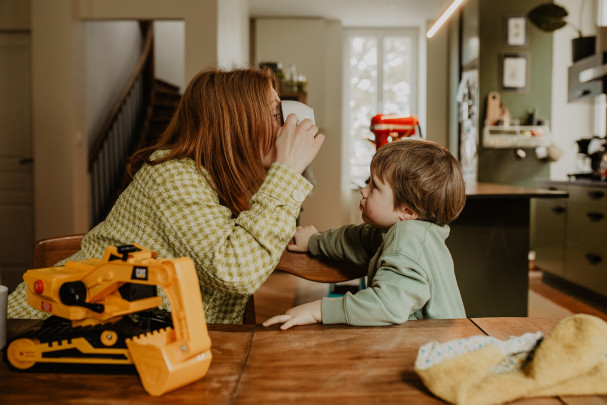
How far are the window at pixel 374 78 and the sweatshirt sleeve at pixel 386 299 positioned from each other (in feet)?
21.5

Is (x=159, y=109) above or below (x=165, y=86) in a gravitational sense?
below

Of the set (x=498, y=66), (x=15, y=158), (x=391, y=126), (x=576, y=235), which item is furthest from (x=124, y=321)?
(x=498, y=66)

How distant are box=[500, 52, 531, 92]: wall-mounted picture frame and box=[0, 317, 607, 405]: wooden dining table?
4820 mm

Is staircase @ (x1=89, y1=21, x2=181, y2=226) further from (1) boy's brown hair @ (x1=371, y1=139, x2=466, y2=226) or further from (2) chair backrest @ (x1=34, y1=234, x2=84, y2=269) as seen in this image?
(1) boy's brown hair @ (x1=371, y1=139, x2=466, y2=226)

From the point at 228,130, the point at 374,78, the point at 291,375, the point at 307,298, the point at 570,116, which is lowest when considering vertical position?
the point at 307,298

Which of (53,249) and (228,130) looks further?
(53,249)

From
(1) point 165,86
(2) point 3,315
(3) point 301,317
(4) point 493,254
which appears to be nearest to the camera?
(2) point 3,315

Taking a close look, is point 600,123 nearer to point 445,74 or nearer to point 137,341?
point 445,74

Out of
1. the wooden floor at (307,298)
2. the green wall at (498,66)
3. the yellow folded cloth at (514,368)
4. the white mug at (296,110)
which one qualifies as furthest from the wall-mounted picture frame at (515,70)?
the yellow folded cloth at (514,368)

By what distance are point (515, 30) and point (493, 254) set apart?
10.5 ft

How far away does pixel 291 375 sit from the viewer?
2.13 feet

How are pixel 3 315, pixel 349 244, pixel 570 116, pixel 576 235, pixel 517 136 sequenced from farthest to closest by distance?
pixel 570 116
pixel 517 136
pixel 576 235
pixel 349 244
pixel 3 315

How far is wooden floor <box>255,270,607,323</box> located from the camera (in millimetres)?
3729

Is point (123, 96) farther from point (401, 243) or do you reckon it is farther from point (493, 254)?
point (401, 243)
